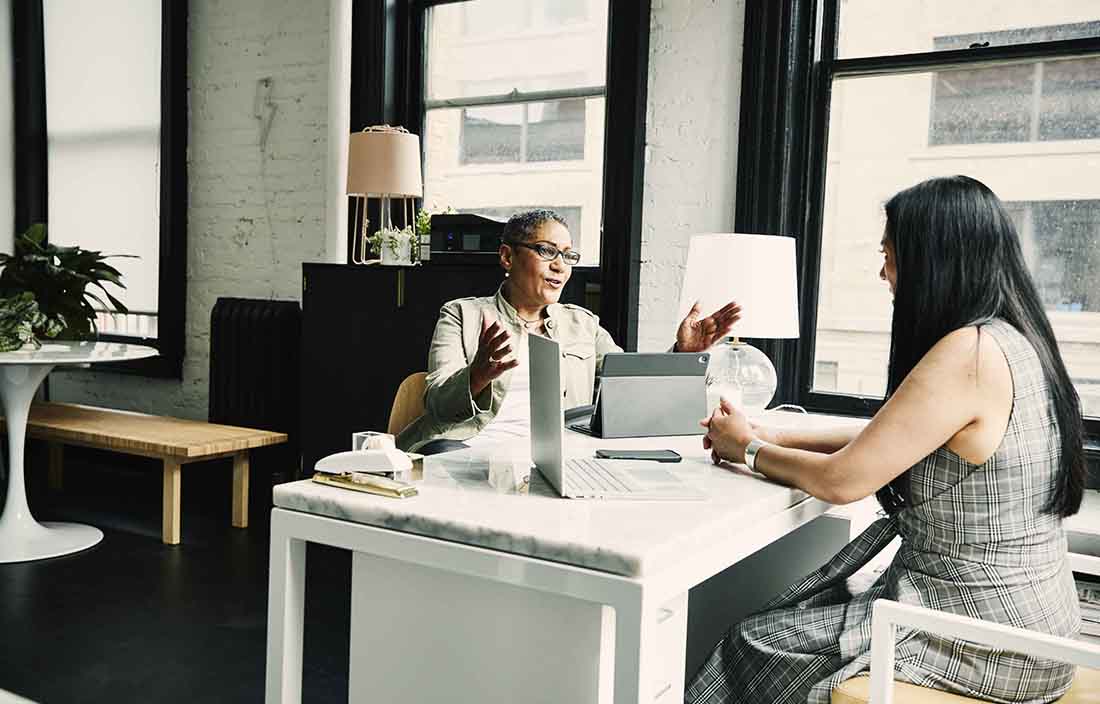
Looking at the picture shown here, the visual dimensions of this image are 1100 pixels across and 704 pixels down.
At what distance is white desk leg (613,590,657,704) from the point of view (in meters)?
1.32

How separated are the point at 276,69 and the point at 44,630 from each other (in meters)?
2.95

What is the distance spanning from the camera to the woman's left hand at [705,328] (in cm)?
270

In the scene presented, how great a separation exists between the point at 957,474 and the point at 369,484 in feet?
3.22

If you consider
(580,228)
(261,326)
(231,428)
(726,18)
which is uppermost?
(726,18)

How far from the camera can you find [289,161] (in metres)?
4.99

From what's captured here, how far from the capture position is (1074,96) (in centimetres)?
324

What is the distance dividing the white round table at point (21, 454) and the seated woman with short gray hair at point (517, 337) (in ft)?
5.99

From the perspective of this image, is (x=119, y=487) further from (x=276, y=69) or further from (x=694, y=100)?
(x=694, y=100)

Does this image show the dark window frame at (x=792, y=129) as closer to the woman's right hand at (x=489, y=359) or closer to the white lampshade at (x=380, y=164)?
the white lampshade at (x=380, y=164)

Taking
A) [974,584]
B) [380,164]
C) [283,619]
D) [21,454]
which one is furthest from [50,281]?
[974,584]

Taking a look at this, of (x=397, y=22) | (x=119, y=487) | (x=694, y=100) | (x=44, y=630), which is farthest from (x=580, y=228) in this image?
(x=119, y=487)

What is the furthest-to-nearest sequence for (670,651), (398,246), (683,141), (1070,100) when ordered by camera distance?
(398,246) < (683,141) < (1070,100) < (670,651)

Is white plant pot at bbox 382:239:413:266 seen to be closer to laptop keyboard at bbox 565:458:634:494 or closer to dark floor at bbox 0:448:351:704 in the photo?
dark floor at bbox 0:448:351:704

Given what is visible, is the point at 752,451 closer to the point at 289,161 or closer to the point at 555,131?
the point at 555,131
